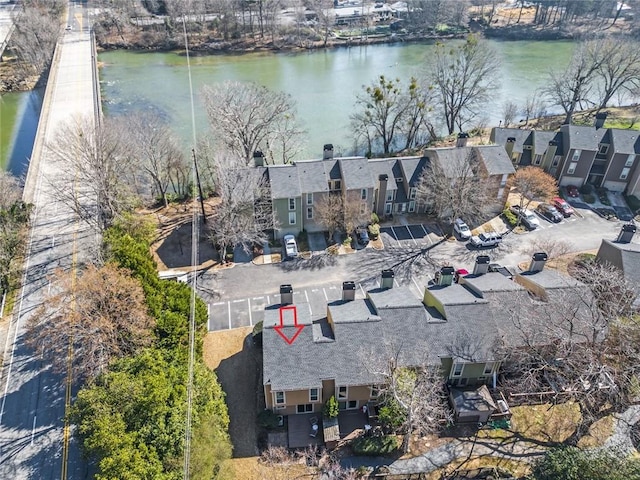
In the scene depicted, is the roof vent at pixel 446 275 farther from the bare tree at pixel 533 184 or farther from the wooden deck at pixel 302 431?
the bare tree at pixel 533 184

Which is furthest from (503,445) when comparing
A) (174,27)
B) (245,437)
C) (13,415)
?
(174,27)

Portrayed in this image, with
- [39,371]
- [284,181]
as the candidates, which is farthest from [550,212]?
[39,371]

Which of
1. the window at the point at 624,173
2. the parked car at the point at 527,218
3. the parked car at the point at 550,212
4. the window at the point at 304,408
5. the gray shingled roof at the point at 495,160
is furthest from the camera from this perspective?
the window at the point at 624,173

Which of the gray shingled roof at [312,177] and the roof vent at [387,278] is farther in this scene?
the gray shingled roof at [312,177]

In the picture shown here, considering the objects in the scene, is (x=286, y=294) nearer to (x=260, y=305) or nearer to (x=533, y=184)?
(x=260, y=305)

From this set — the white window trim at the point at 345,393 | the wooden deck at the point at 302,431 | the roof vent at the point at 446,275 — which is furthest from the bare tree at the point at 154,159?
the roof vent at the point at 446,275

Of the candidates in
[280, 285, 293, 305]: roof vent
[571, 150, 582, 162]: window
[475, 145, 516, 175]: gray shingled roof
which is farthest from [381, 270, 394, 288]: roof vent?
[571, 150, 582, 162]: window
